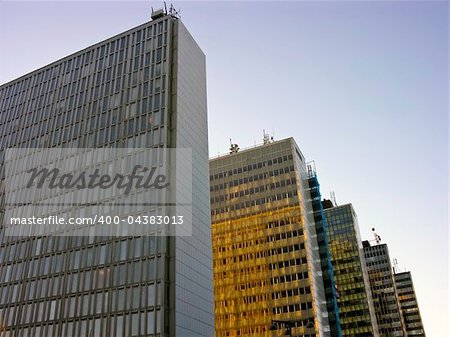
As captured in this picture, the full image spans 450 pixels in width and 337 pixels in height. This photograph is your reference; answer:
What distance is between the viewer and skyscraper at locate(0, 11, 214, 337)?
233 ft

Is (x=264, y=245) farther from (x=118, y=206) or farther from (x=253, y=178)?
(x=118, y=206)

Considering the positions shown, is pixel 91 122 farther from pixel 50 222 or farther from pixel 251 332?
pixel 251 332

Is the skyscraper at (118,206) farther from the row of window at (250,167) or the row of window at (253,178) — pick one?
the row of window at (250,167)

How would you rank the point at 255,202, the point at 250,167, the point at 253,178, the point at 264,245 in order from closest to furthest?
the point at 264,245
the point at 255,202
the point at 253,178
the point at 250,167

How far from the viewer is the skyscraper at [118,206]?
71.0m

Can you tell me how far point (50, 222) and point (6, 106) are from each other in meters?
40.1

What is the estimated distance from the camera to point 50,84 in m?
105

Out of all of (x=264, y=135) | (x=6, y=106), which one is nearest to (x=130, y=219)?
(x=6, y=106)

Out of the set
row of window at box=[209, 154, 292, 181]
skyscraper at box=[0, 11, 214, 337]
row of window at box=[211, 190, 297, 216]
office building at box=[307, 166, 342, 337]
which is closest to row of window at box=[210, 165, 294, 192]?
row of window at box=[209, 154, 292, 181]

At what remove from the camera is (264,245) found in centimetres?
14500

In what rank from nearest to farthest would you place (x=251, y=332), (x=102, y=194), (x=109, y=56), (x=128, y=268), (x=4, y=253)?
(x=128, y=268), (x=102, y=194), (x=4, y=253), (x=109, y=56), (x=251, y=332)

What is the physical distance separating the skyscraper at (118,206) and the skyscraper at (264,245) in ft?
194

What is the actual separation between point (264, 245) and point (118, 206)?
74213 mm

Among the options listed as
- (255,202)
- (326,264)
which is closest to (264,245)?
(255,202)
